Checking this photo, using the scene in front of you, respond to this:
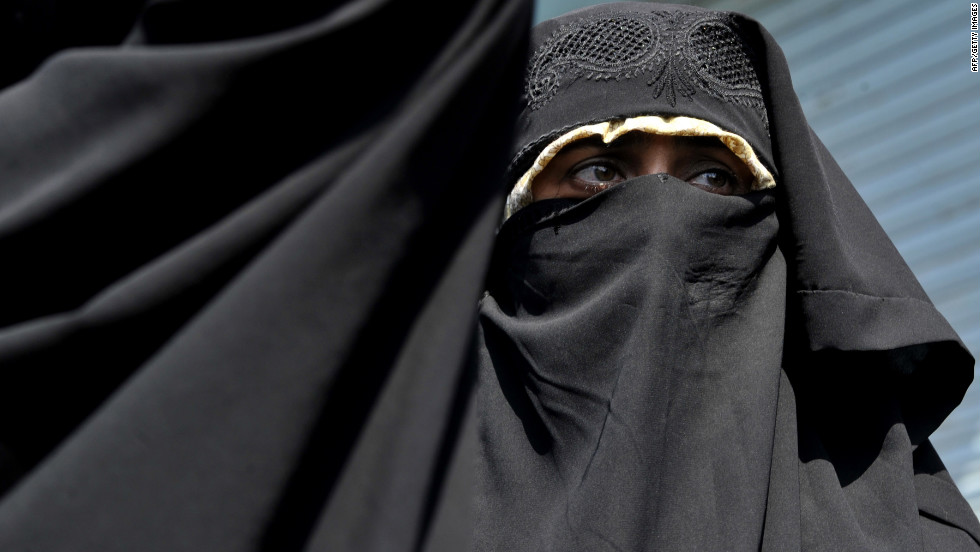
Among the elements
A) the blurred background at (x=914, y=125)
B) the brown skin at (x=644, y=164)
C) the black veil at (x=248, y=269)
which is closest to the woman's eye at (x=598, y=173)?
the brown skin at (x=644, y=164)

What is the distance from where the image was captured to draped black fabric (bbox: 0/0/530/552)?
56 centimetres

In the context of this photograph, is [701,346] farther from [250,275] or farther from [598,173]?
[250,275]

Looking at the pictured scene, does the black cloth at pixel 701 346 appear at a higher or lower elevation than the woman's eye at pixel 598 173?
lower

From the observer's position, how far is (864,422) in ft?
5.61

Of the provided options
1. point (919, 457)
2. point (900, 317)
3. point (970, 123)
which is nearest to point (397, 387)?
point (900, 317)

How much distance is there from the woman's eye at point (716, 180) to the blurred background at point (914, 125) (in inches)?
56.7

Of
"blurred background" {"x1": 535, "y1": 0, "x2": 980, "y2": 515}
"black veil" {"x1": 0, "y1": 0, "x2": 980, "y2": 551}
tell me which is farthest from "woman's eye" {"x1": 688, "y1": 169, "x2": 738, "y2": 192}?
"blurred background" {"x1": 535, "y1": 0, "x2": 980, "y2": 515}

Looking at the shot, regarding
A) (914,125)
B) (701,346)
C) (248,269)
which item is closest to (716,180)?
(701,346)

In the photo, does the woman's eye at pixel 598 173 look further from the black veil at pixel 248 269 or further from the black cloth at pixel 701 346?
the black veil at pixel 248 269

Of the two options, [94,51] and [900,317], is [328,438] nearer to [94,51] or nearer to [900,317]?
[94,51]

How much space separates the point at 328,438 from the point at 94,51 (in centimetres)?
31

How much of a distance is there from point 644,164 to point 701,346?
1.29ft

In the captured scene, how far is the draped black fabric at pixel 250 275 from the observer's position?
0.56m

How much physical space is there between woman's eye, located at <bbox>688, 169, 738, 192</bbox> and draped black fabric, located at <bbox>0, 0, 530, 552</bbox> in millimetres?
1188
